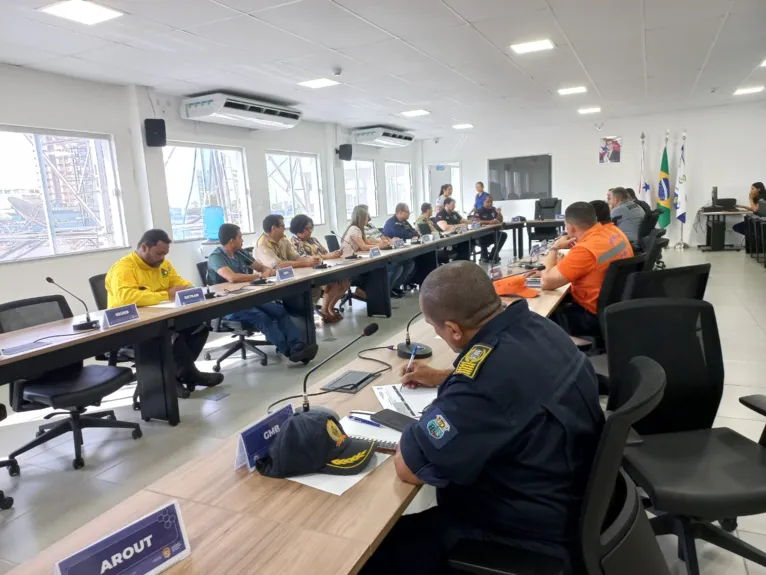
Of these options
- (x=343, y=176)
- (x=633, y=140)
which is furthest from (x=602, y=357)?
(x=633, y=140)

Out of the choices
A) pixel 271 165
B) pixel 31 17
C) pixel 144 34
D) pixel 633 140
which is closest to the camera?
pixel 31 17

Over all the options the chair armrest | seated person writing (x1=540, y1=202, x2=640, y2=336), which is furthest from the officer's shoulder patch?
seated person writing (x1=540, y1=202, x2=640, y2=336)

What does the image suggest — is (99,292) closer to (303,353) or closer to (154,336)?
(154,336)

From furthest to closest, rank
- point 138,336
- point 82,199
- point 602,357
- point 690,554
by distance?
point 82,199, point 138,336, point 602,357, point 690,554

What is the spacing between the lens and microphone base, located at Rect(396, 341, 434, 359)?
2061mm

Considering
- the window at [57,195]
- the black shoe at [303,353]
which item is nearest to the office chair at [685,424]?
the black shoe at [303,353]

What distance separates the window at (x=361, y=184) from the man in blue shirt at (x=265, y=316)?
5.88 metres

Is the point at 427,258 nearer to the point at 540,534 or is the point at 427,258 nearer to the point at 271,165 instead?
the point at 271,165

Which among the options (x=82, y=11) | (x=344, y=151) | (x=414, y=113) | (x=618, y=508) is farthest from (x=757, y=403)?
(x=344, y=151)

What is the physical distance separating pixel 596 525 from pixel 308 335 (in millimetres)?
3559

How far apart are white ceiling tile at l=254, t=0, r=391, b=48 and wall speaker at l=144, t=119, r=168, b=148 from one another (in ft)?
7.86

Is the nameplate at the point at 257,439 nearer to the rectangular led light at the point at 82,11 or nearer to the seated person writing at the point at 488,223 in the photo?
the rectangular led light at the point at 82,11

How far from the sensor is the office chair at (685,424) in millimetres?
1578

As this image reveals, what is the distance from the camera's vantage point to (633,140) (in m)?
10.5
